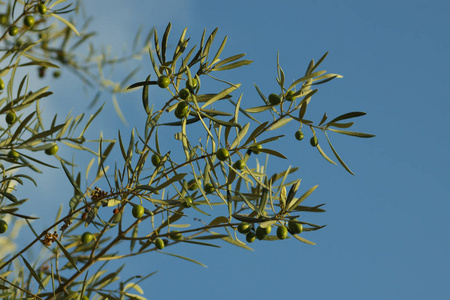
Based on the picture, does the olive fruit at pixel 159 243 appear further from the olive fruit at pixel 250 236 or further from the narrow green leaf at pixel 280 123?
the narrow green leaf at pixel 280 123

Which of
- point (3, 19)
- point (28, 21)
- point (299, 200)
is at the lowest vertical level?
point (299, 200)

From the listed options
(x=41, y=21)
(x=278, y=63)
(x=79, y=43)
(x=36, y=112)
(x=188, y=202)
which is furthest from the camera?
(x=79, y=43)

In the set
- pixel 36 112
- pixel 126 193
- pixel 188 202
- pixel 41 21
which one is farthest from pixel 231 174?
pixel 41 21

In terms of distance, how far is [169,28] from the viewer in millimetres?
2047

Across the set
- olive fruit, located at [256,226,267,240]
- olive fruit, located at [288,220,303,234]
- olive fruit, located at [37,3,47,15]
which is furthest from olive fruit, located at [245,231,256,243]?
olive fruit, located at [37,3,47,15]

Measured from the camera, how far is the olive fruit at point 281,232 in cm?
204

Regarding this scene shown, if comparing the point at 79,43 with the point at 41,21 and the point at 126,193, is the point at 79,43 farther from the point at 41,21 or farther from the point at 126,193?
the point at 126,193

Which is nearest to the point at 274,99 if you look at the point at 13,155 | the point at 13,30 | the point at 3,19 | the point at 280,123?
the point at 280,123

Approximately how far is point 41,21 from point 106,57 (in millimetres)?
520

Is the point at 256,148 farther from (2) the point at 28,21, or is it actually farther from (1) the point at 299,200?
(2) the point at 28,21

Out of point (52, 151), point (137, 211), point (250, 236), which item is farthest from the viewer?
point (52, 151)

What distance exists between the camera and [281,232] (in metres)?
2.04

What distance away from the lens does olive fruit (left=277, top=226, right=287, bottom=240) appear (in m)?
2.04

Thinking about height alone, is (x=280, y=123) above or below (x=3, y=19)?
below
